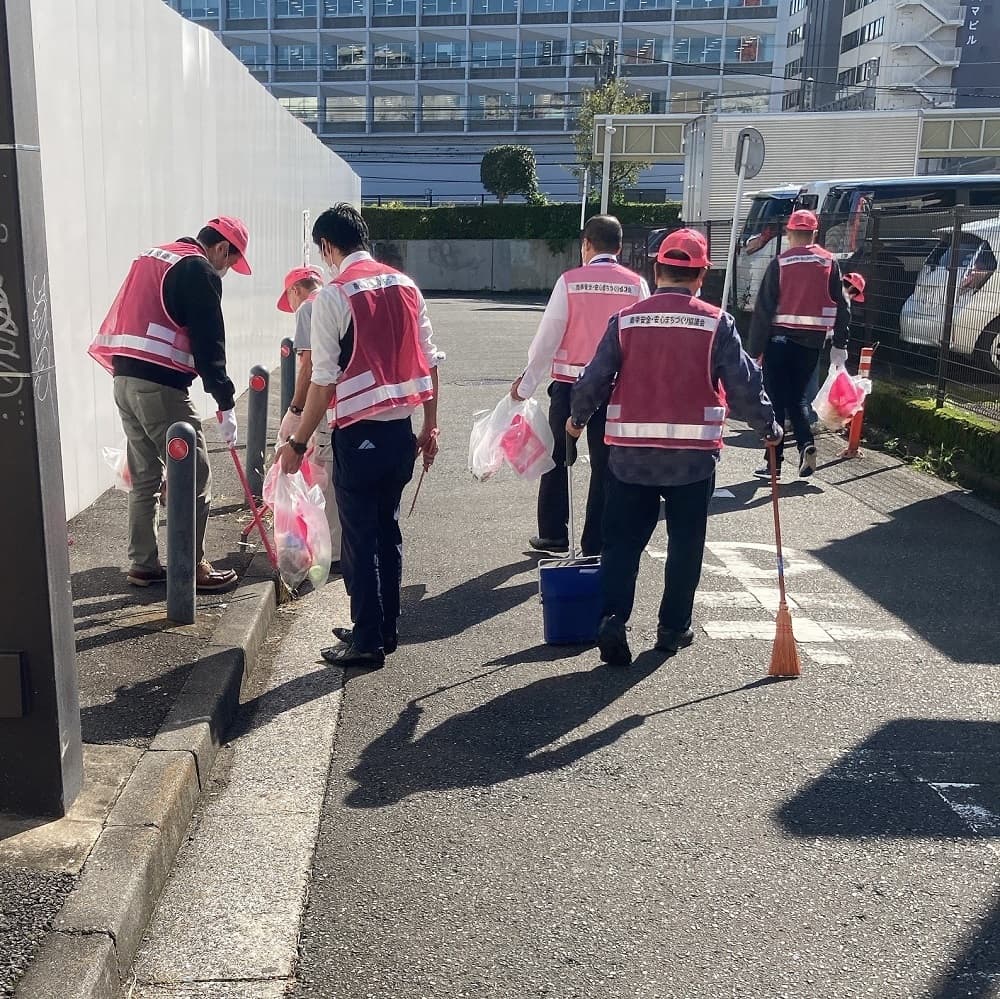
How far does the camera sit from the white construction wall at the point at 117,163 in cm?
671

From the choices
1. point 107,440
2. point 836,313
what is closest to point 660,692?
point 107,440

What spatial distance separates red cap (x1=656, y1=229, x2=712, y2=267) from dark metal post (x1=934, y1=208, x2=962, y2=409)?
5749 millimetres

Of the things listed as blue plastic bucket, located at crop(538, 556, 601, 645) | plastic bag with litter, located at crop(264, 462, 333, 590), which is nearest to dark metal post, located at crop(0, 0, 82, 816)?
plastic bag with litter, located at crop(264, 462, 333, 590)

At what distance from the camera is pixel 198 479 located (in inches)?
231

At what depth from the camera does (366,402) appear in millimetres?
4902

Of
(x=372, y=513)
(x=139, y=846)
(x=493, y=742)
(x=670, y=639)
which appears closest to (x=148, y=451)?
(x=372, y=513)

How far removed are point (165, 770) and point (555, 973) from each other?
1.49 meters

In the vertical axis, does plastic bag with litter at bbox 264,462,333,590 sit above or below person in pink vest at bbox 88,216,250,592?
below

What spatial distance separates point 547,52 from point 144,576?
230 feet

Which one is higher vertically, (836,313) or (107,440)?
(836,313)

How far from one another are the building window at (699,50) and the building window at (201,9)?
2815 centimetres

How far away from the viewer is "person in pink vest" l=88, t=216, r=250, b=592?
17.8ft

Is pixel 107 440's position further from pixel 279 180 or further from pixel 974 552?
pixel 279 180

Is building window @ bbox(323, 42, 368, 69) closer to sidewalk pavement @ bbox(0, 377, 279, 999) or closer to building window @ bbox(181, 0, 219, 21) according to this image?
building window @ bbox(181, 0, 219, 21)
